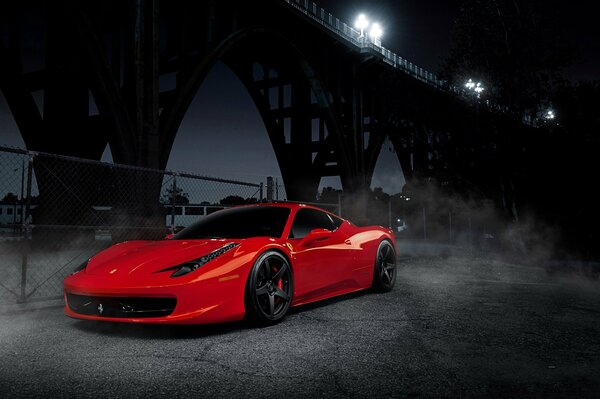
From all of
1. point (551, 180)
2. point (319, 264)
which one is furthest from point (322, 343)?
point (551, 180)

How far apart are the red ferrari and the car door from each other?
0.01 m

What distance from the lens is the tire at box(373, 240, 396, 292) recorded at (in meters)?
6.82

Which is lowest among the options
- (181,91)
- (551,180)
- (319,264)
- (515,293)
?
(515,293)

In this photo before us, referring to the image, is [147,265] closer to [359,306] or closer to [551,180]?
[359,306]

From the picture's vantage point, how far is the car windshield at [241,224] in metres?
5.32

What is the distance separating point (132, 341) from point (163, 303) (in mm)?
397

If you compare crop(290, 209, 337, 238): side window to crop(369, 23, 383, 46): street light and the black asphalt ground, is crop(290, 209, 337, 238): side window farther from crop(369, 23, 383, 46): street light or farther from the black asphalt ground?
crop(369, 23, 383, 46): street light

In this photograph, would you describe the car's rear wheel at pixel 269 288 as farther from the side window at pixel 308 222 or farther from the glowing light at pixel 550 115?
the glowing light at pixel 550 115

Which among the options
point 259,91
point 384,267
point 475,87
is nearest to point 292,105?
point 259,91

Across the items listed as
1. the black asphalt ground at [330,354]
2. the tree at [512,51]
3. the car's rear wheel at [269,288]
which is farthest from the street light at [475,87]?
the car's rear wheel at [269,288]

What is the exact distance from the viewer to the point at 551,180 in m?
19.7

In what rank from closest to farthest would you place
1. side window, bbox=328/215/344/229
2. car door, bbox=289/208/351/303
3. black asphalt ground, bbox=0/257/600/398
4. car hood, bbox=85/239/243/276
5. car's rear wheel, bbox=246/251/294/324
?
1. black asphalt ground, bbox=0/257/600/398
2. car hood, bbox=85/239/243/276
3. car's rear wheel, bbox=246/251/294/324
4. car door, bbox=289/208/351/303
5. side window, bbox=328/215/344/229

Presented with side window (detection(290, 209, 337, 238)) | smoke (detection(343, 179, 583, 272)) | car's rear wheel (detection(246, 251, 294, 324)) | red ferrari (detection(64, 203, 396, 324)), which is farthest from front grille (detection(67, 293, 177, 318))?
smoke (detection(343, 179, 583, 272))

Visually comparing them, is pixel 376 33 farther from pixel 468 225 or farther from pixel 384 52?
pixel 468 225
